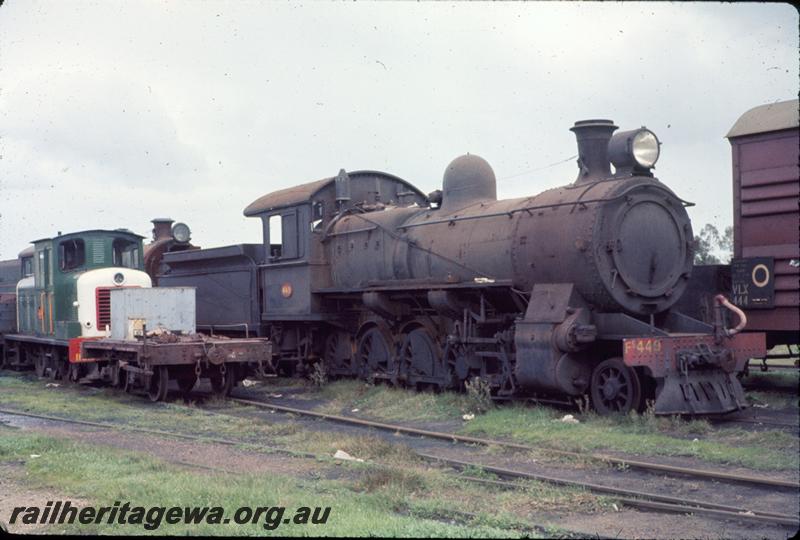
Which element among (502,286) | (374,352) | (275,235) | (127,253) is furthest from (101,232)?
(502,286)

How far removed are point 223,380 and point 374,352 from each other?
9.12ft

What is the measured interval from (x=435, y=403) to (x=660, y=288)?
3816 millimetres

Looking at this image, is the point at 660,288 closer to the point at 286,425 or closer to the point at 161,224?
the point at 286,425

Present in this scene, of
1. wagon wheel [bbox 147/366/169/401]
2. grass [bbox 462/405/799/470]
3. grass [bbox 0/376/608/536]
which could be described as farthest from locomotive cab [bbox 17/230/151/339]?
grass [bbox 462/405/799/470]

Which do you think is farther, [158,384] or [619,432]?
[158,384]

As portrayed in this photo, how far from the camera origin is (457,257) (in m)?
13.2

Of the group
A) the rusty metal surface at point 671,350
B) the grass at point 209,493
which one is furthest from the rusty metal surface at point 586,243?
the grass at point 209,493

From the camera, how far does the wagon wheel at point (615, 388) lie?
1070cm

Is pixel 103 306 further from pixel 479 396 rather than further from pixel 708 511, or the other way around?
pixel 708 511

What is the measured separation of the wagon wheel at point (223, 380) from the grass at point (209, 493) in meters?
5.39

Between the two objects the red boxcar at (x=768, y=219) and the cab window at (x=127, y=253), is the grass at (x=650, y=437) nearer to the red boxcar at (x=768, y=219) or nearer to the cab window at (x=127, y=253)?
the red boxcar at (x=768, y=219)

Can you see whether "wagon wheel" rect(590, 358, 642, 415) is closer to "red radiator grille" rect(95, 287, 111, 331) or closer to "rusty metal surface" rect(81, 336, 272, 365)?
"rusty metal surface" rect(81, 336, 272, 365)

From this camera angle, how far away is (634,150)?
11320 mm

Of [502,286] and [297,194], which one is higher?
[297,194]
